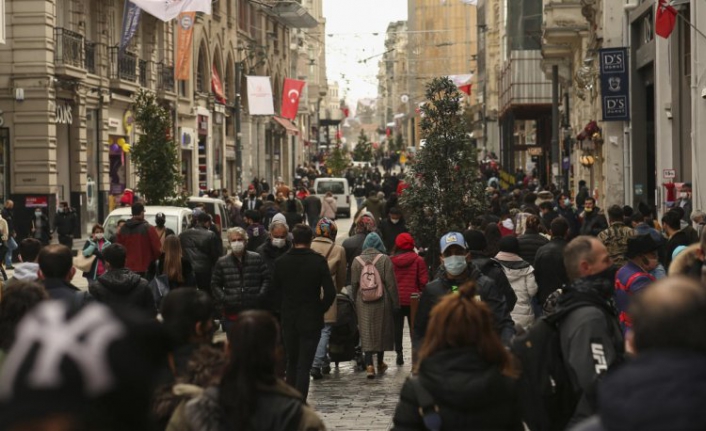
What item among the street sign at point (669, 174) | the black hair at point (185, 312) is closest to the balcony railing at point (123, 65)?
the street sign at point (669, 174)

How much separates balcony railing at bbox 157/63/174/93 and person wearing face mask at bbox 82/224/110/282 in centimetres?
3124

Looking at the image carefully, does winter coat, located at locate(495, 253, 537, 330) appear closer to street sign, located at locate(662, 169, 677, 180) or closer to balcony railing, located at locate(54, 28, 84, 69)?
street sign, located at locate(662, 169, 677, 180)

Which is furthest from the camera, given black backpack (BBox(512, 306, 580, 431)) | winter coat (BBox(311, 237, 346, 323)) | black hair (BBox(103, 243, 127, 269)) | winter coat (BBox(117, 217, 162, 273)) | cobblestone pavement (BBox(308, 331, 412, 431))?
winter coat (BBox(117, 217, 162, 273))

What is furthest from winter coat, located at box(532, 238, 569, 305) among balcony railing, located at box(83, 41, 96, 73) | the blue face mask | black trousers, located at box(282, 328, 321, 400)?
balcony railing, located at box(83, 41, 96, 73)

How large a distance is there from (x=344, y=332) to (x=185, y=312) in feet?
27.4

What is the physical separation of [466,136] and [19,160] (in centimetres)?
2017

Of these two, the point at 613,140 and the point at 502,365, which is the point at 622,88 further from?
the point at 502,365

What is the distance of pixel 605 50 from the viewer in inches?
1364

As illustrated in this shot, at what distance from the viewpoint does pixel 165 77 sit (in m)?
49.5

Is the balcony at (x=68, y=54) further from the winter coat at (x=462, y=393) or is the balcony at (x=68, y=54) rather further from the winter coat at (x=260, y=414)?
the winter coat at (x=260, y=414)

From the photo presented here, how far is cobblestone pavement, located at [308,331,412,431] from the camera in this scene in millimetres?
11555

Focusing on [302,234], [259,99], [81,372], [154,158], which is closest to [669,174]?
[154,158]

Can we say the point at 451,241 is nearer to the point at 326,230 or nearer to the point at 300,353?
the point at 300,353

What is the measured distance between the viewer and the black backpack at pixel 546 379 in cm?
646
